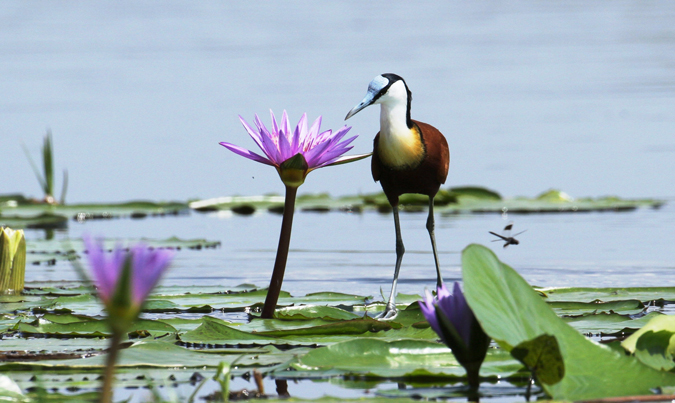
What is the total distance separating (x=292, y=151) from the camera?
3.11 metres

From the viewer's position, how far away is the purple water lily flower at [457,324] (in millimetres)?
1989

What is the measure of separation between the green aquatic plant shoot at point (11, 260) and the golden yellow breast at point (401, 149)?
169 cm

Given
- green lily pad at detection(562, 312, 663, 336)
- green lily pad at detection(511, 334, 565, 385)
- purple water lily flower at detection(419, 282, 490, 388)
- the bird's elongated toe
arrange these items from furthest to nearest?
the bird's elongated toe
green lily pad at detection(562, 312, 663, 336)
purple water lily flower at detection(419, 282, 490, 388)
green lily pad at detection(511, 334, 565, 385)

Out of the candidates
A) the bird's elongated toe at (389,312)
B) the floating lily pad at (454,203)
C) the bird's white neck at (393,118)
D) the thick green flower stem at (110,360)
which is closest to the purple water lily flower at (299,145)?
the bird's white neck at (393,118)

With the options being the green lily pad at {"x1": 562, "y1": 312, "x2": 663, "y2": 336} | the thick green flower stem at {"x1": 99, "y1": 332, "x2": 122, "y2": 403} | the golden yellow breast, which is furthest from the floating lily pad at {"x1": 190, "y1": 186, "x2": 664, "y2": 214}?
the thick green flower stem at {"x1": 99, "y1": 332, "x2": 122, "y2": 403}

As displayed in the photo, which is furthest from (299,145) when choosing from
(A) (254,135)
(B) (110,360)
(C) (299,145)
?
(B) (110,360)

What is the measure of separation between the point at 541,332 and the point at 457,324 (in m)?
0.19

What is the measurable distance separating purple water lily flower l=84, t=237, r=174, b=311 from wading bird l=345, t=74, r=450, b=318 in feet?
7.73

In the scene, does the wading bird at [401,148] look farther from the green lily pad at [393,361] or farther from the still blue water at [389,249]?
the green lily pad at [393,361]

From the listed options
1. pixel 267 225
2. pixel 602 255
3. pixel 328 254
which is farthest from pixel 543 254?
pixel 267 225

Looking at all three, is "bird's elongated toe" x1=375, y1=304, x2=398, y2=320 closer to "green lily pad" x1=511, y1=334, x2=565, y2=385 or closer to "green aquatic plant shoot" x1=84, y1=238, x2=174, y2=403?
"green lily pad" x1=511, y1=334, x2=565, y2=385

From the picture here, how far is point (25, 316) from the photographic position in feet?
11.1

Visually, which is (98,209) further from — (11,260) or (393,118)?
(393,118)

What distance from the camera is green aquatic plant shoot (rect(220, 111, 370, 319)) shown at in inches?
120
